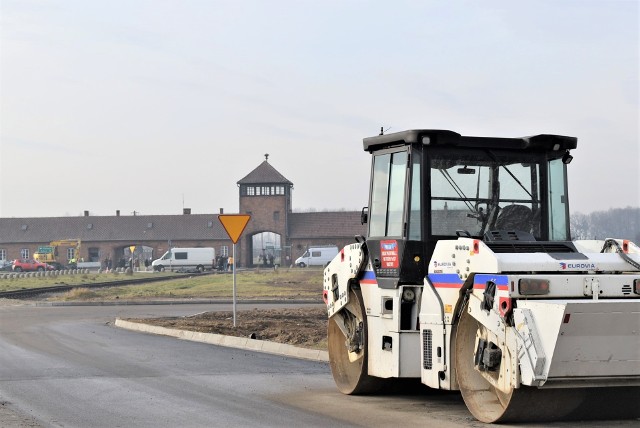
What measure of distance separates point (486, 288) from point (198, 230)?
349 feet

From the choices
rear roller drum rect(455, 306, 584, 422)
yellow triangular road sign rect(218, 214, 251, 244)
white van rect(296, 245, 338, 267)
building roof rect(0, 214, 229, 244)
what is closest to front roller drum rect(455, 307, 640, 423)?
rear roller drum rect(455, 306, 584, 422)

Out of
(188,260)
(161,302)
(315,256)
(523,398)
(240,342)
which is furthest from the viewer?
(315,256)

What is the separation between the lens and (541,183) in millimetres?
12172

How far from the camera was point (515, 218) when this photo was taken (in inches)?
470

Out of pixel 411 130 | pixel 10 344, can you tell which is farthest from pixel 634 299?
pixel 10 344

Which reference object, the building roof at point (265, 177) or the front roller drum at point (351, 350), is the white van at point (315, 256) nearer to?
the building roof at point (265, 177)

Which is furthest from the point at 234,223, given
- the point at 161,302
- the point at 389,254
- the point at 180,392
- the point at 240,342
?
the point at 161,302

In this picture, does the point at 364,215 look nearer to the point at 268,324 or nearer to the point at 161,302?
the point at 268,324

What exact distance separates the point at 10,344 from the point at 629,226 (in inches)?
621

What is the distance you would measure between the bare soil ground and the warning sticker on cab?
24.3 feet

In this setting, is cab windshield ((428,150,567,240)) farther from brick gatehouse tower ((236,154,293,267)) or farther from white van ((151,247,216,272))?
brick gatehouse tower ((236,154,293,267))

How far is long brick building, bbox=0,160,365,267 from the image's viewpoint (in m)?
108

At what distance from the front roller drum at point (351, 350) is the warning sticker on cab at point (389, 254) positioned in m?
0.80

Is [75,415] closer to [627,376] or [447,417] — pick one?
[447,417]
